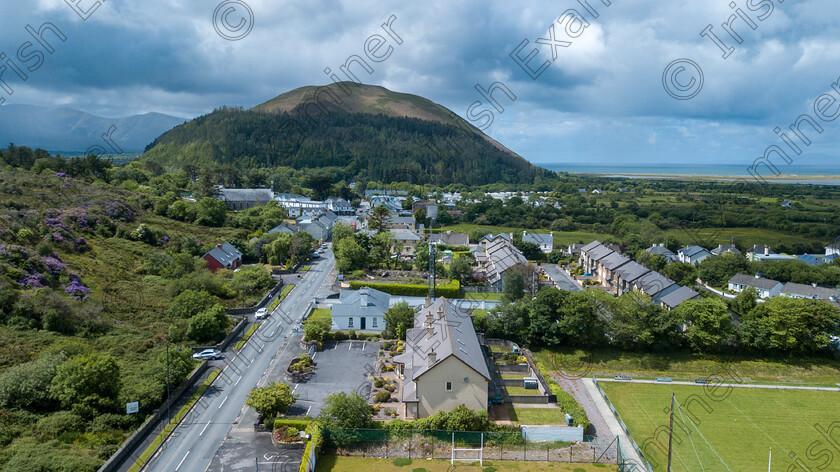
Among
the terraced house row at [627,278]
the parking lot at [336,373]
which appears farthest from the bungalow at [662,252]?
the parking lot at [336,373]

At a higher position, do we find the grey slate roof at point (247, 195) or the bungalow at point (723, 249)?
the grey slate roof at point (247, 195)

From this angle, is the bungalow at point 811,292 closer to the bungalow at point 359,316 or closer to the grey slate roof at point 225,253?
the bungalow at point 359,316

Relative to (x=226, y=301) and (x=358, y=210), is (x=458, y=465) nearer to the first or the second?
(x=226, y=301)

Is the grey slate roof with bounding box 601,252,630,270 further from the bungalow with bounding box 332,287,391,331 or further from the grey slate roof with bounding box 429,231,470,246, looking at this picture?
the bungalow with bounding box 332,287,391,331

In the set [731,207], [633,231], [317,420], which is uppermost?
[731,207]

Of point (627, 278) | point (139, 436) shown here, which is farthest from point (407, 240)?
point (139, 436)

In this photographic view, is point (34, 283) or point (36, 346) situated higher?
point (34, 283)

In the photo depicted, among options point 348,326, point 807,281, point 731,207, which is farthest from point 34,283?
point 731,207
